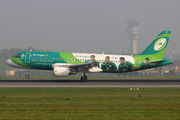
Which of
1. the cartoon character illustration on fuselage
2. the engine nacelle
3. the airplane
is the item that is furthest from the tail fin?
the engine nacelle

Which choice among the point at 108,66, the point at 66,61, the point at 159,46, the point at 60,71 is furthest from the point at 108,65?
the point at 159,46

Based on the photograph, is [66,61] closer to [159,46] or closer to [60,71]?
[60,71]

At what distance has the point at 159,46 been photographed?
45.8 metres

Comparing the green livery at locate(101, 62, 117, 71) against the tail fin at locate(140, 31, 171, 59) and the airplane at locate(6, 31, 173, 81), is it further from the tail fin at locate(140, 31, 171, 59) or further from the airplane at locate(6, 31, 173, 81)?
the tail fin at locate(140, 31, 171, 59)

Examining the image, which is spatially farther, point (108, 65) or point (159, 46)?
point (159, 46)

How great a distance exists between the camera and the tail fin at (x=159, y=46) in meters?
45.5

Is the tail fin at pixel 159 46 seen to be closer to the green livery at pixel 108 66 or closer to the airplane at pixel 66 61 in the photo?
the airplane at pixel 66 61

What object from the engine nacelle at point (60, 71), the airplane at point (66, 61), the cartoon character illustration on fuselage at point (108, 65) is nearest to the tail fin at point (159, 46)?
the airplane at point (66, 61)

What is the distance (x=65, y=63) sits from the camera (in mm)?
41531

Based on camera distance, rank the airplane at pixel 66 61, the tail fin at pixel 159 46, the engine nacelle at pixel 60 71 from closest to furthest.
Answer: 1. the engine nacelle at pixel 60 71
2. the airplane at pixel 66 61
3. the tail fin at pixel 159 46

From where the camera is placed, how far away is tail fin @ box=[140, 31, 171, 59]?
45500 millimetres
